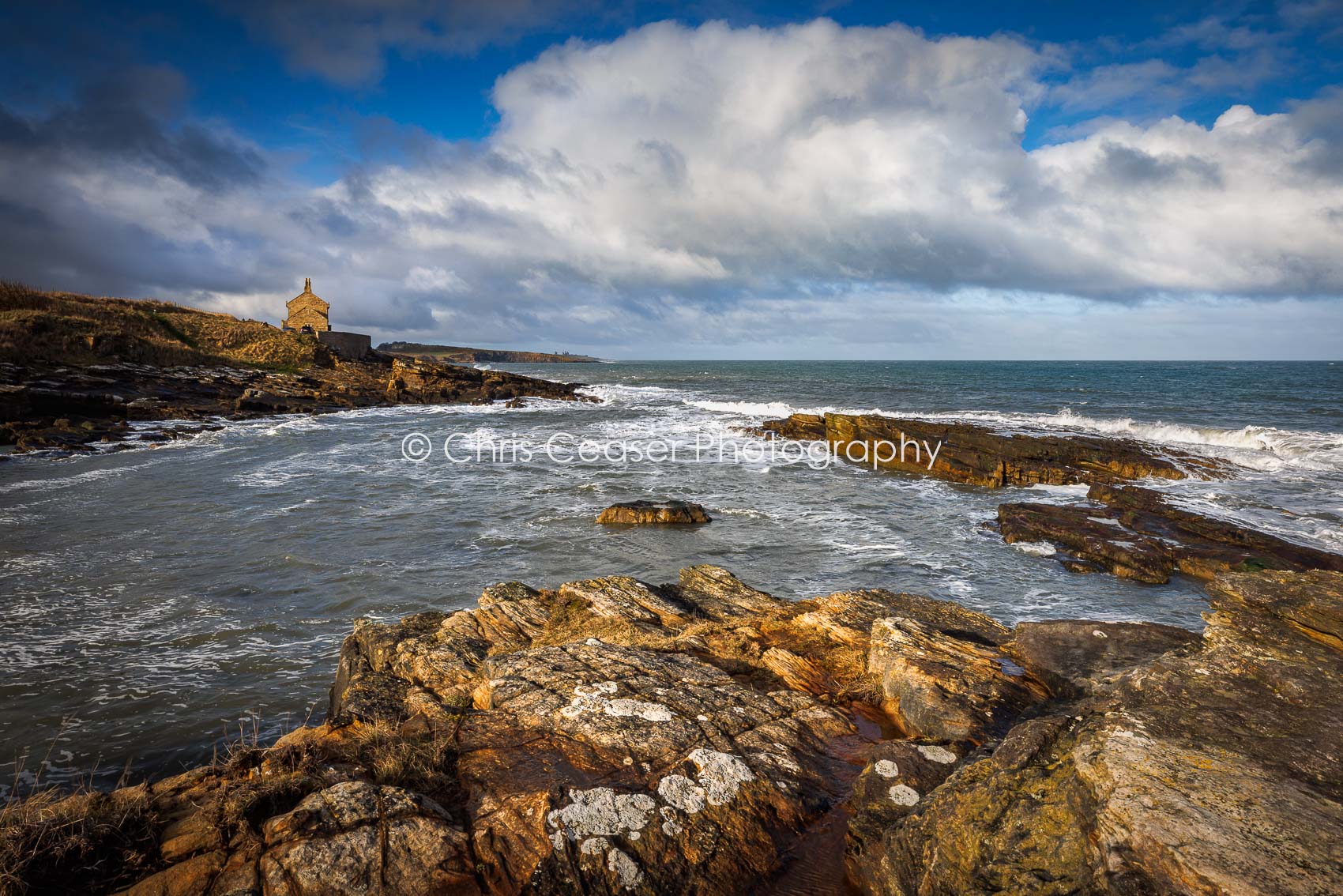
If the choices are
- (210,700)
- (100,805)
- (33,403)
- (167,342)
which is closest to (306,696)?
(210,700)

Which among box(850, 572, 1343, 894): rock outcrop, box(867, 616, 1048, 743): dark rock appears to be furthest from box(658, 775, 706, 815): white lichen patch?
box(867, 616, 1048, 743): dark rock

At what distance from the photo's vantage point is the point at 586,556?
537 inches

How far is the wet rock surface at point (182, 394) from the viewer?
26438 millimetres

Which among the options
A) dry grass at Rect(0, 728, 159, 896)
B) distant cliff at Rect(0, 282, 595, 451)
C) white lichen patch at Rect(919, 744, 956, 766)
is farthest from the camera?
distant cliff at Rect(0, 282, 595, 451)

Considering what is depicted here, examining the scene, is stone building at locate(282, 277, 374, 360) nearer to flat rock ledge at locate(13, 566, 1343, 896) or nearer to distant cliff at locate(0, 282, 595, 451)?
distant cliff at locate(0, 282, 595, 451)

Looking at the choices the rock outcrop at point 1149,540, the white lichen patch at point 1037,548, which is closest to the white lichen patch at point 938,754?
the rock outcrop at point 1149,540

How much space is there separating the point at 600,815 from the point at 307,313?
88.5 metres

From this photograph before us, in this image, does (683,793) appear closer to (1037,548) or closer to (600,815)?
(600,815)

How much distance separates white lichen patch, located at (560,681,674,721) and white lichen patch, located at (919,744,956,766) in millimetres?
2116

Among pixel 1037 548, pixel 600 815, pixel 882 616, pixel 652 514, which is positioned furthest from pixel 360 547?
pixel 1037 548

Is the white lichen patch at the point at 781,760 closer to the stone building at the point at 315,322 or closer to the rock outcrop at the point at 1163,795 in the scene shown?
the rock outcrop at the point at 1163,795

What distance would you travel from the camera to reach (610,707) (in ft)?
17.7

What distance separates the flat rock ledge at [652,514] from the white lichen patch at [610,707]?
10.6 metres

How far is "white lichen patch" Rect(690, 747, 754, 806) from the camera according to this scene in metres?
4.47
